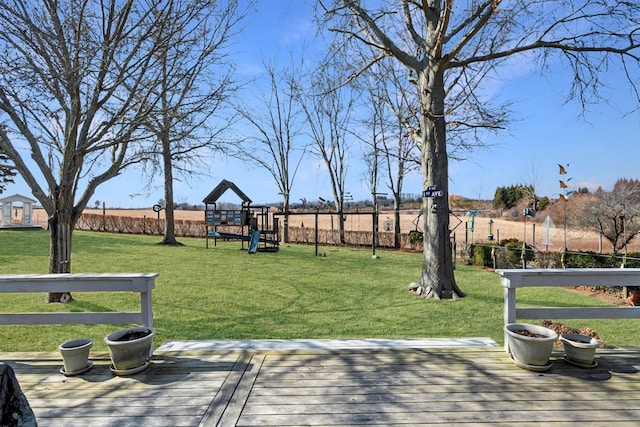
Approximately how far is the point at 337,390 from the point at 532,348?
1.62 metres

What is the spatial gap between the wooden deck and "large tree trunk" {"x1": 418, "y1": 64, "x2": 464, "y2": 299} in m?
4.35

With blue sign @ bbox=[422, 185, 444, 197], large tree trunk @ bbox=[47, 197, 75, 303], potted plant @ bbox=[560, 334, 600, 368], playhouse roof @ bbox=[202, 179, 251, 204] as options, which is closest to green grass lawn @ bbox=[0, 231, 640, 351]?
large tree trunk @ bbox=[47, 197, 75, 303]

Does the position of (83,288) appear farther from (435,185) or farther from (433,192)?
(435,185)

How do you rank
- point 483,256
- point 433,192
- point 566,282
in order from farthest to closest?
point 483,256, point 433,192, point 566,282

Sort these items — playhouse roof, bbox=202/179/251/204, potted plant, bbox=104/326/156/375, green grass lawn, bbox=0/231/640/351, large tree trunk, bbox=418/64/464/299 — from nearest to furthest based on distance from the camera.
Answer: potted plant, bbox=104/326/156/375, green grass lawn, bbox=0/231/640/351, large tree trunk, bbox=418/64/464/299, playhouse roof, bbox=202/179/251/204

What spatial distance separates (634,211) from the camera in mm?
12430

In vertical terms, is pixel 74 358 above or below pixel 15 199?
below

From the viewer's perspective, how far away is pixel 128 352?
299 centimetres

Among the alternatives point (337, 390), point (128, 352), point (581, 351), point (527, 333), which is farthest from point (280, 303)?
point (581, 351)

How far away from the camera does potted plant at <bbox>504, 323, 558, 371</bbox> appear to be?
299 cm

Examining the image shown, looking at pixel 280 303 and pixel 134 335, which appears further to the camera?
pixel 280 303

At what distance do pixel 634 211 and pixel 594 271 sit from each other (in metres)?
12.1

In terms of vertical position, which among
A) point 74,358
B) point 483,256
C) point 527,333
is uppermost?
point 527,333

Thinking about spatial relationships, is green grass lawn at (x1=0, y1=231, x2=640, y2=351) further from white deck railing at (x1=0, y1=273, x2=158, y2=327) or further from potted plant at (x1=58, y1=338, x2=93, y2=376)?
potted plant at (x1=58, y1=338, x2=93, y2=376)
